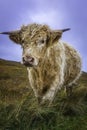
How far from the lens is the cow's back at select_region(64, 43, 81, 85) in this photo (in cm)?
1516

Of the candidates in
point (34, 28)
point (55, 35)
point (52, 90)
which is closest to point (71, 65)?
point (55, 35)

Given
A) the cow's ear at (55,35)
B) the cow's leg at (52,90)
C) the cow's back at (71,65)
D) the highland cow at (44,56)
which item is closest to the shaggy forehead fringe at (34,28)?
the highland cow at (44,56)

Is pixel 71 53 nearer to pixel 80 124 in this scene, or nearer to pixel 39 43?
pixel 39 43

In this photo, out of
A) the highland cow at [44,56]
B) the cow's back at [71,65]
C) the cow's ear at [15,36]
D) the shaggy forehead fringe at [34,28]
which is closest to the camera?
the highland cow at [44,56]

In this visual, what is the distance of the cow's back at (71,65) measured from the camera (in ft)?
49.7

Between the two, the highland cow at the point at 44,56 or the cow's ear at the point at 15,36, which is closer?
the highland cow at the point at 44,56

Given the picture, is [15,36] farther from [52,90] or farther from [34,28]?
[52,90]

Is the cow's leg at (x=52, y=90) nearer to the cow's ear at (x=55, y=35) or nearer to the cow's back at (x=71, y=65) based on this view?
the cow's ear at (x=55, y=35)

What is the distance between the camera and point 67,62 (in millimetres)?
15023

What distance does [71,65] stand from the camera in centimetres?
1553

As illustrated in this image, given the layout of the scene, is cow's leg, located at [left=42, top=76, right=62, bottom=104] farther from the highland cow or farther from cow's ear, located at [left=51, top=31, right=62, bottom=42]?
cow's ear, located at [left=51, top=31, right=62, bottom=42]

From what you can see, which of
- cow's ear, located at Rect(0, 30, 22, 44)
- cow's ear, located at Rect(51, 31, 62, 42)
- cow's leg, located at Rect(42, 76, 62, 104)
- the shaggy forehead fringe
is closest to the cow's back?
cow's leg, located at Rect(42, 76, 62, 104)

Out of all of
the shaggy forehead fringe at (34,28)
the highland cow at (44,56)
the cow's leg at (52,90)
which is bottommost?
the cow's leg at (52,90)

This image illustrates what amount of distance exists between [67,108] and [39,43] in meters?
1.84
